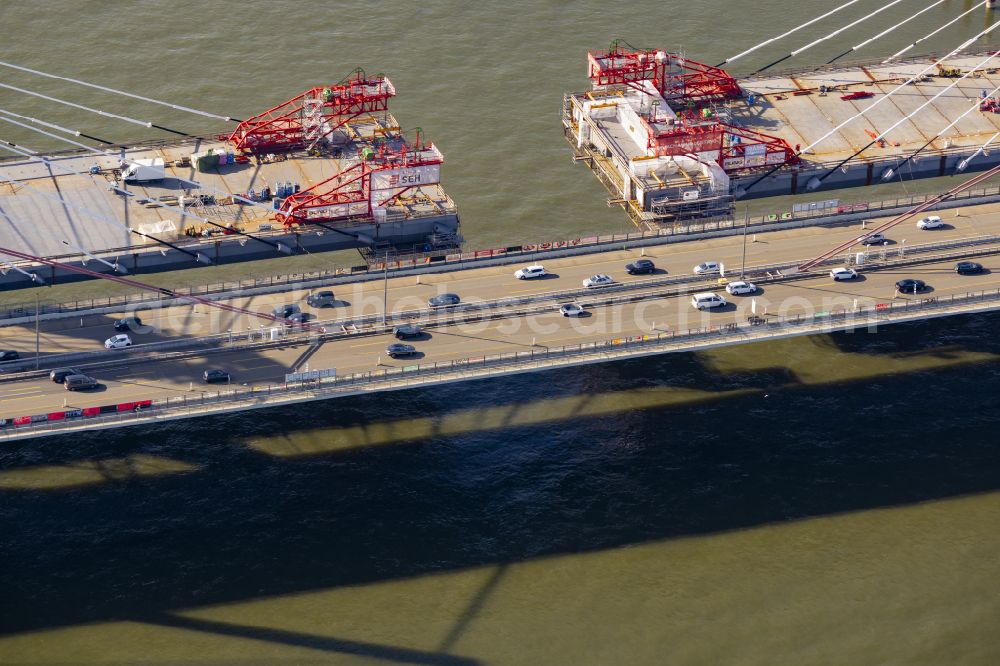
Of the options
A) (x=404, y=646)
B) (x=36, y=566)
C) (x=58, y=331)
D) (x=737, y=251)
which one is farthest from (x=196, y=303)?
(x=737, y=251)

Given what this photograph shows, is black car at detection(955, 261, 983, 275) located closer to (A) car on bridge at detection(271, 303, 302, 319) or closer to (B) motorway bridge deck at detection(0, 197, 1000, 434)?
(B) motorway bridge deck at detection(0, 197, 1000, 434)

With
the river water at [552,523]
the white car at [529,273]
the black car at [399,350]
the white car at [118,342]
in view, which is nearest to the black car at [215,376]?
the river water at [552,523]

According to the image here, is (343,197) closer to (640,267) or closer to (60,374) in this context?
(640,267)

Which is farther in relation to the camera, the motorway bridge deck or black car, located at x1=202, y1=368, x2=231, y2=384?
the motorway bridge deck

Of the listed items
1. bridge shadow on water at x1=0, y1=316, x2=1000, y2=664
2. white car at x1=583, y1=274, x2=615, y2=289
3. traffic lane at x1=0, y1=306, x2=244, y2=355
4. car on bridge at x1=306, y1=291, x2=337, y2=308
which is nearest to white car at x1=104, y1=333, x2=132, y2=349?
traffic lane at x1=0, y1=306, x2=244, y2=355

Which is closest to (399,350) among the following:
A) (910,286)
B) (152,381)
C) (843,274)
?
(152,381)

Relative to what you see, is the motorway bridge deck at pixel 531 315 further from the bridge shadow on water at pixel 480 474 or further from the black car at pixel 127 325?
the bridge shadow on water at pixel 480 474
